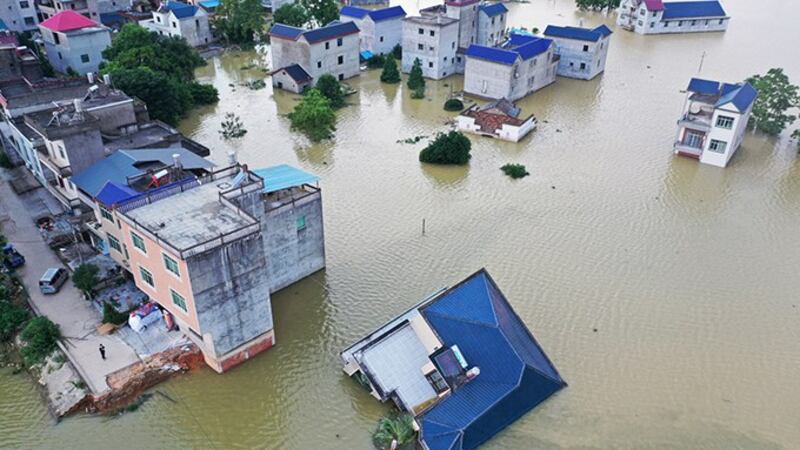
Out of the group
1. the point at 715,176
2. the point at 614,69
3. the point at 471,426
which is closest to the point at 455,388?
the point at 471,426

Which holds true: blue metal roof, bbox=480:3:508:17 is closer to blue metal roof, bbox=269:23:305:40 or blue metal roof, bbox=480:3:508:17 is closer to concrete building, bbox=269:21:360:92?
concrete building, bbox=269:21:360:92

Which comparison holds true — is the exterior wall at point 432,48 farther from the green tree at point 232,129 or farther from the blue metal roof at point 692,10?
the blue metal roof at point 692,10

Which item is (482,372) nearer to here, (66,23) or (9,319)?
(9,319)

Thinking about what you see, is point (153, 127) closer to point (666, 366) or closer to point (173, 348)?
point (173, 348)

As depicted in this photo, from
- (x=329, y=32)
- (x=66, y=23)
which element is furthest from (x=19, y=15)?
(x=329, y=32)

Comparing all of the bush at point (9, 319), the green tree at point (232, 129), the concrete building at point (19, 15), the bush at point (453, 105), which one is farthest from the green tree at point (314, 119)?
the concrete building at point (19, 15)
